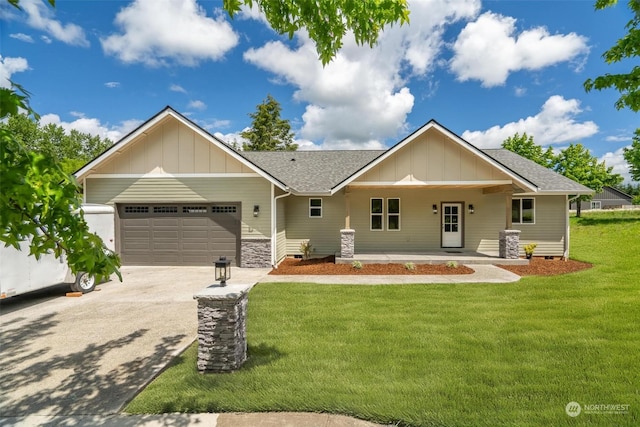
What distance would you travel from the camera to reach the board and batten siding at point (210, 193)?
37.2 feet

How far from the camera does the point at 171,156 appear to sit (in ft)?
37.1

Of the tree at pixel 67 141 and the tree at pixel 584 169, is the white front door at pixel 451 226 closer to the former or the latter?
the tree at pixel 584 169

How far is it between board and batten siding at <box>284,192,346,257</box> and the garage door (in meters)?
2.95

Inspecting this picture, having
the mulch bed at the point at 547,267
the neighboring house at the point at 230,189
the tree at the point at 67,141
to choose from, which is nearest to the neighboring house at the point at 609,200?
the mulch bed at the point at 547,267

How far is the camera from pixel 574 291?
24.4ft

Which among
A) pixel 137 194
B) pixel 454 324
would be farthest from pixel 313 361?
pixel 137 194

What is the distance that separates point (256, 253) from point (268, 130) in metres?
31.2

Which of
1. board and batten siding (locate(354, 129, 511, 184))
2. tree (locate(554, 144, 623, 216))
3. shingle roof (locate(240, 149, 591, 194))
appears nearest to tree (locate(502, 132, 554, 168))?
tree (locate(554, 144, 623, 216))

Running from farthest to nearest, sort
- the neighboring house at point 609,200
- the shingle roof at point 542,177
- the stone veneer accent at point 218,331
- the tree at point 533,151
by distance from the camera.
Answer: the neighboring house at point 609,200
the tree at point 533,151
the shingle roof at point 542,177
the stone veneer accent at point 218,331

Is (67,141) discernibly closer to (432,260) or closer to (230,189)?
(230,189)

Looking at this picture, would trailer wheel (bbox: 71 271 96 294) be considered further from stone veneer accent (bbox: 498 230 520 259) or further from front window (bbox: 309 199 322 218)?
stone veneer accent (bbox: 498 230 520 259)

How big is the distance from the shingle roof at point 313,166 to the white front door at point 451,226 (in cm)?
433

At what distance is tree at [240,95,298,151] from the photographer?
128 feet

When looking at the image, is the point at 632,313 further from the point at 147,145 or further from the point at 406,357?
the point at 147,145
